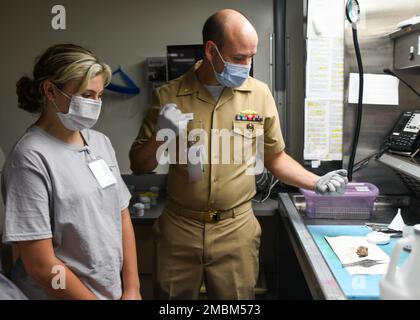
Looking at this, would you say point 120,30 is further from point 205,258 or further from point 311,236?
point 311,236

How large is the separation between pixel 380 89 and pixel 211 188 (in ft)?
3.83

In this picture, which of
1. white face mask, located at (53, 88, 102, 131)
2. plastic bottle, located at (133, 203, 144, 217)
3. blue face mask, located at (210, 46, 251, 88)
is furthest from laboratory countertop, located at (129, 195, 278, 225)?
white face mask, located at (53, 88, 102, 131)

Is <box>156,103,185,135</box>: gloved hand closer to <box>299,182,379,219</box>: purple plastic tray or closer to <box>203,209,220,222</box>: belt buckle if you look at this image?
<box>203,209,220,222</box>: belt buckle

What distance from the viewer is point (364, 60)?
220 centimetres

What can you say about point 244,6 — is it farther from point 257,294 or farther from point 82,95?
point 257,294

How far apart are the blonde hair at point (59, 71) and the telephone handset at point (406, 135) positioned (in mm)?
1521

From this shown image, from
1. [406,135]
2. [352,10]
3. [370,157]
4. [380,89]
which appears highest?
[352,10]

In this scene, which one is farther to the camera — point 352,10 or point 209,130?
point 352,10

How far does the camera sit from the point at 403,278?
A: 97 centimetres

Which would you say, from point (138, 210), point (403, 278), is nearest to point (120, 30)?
point (138, 210)

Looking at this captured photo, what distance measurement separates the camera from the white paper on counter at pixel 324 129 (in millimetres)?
2320

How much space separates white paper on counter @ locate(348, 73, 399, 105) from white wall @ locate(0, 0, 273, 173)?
0.65 metres
